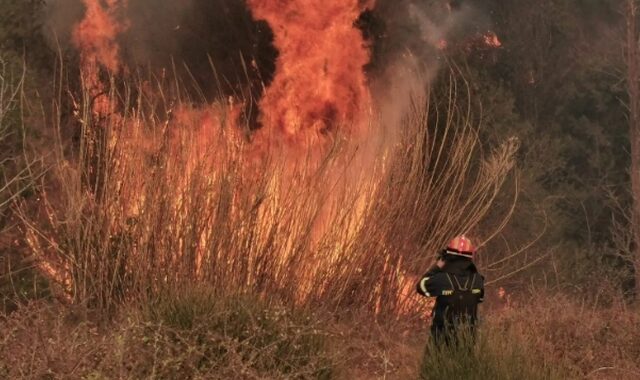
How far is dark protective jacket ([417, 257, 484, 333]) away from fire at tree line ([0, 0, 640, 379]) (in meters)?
0.02

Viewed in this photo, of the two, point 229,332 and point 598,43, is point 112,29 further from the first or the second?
point 598,43

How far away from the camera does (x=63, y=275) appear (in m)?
10.2

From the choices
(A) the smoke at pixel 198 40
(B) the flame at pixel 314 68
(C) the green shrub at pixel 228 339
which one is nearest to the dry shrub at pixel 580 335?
(C) the green shrub at pixel 228 339

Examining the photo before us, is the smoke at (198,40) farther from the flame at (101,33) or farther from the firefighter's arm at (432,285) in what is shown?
the firefighter's arm at (432,285)

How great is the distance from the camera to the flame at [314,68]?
12125mm

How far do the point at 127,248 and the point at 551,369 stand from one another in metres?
4.29

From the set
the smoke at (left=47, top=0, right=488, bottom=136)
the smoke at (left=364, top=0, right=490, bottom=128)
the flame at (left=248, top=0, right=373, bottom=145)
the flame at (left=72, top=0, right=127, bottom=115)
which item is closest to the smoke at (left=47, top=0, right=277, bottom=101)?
the smoke at (left=47, top=0, right=488, bottom=136)

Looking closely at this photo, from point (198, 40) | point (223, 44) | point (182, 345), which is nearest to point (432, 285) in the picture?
point (182, 345)

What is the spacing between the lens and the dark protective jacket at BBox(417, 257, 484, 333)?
850cm

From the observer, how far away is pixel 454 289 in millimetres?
8500

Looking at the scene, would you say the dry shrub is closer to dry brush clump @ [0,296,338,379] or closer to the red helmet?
the red helmet

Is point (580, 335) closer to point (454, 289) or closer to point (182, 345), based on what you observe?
point (454, 289)

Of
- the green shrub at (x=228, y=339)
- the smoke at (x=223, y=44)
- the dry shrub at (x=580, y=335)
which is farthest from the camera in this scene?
the smoke at (x=223, y=44)

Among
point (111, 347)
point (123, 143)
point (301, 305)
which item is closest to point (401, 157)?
point (301, 305)
